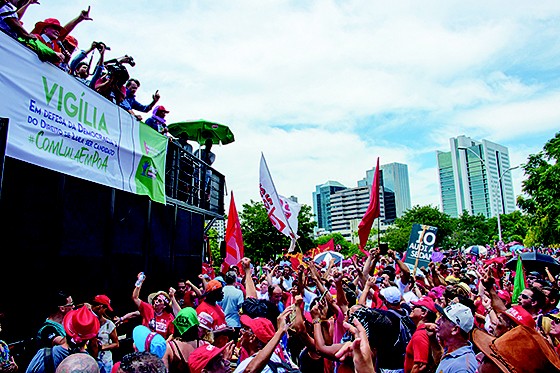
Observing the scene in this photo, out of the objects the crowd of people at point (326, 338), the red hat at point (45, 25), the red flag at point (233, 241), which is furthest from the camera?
the red flag at point (233, 241)

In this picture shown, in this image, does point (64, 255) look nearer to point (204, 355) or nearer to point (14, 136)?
point (14, 136)

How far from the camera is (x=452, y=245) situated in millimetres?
69688

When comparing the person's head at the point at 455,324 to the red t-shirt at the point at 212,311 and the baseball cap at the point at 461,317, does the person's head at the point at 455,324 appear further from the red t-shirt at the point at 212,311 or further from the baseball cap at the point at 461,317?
the red t-shirt at the point at 212,311

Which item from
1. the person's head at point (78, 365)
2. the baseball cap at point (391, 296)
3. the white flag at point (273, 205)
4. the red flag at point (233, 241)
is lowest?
the person's head at point (78, 365)

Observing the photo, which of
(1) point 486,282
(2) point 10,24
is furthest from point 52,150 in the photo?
(1) point 486,282

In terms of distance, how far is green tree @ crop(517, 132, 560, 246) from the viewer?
20.6m

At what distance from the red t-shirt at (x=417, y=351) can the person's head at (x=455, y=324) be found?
0.26 meters

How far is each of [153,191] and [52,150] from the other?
103 inches

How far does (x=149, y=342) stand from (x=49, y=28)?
5136 mm

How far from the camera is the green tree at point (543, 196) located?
20.6m

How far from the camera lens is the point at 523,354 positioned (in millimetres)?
2240

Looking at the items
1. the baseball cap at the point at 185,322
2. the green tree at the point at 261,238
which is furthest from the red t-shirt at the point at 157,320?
the green tree at the point at 261,238

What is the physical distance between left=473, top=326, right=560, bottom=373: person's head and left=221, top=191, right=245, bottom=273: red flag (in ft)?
24.7

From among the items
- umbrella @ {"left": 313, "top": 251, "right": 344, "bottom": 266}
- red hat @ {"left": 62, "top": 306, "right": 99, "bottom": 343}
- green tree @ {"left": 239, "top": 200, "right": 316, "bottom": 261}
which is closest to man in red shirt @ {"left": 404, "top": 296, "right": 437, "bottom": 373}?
red hat @ {"left": 62, "top": 306, "right": 99, "bottom": 343}
